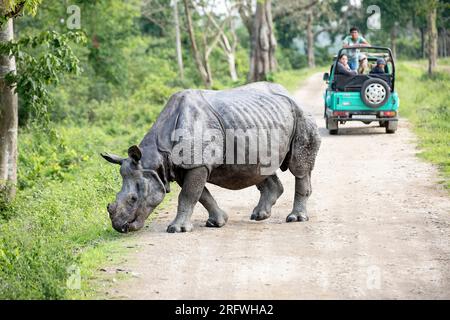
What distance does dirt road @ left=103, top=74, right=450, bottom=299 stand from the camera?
805 centimetres

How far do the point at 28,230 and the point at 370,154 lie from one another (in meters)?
8.12

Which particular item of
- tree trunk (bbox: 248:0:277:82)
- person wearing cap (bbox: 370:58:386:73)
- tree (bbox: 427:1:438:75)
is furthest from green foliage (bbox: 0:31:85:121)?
tree trunk (bbox: 248:0:277:82)

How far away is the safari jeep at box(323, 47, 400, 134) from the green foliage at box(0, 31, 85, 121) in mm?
8156

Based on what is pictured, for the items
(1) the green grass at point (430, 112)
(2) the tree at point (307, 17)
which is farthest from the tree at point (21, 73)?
(2) the tree at point (307, 17)

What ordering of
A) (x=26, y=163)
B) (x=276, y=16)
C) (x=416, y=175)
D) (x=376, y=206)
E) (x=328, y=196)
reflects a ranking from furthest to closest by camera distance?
(x=276, y=16)
(x=26, y=163)
(x=416, y=175)
(x=328, y=196)
(x=376, y=206)

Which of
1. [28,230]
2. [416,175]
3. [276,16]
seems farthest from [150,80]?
[28,230]

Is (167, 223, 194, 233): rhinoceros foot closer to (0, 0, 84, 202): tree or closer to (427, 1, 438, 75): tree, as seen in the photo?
(0, 0, 84, 202): tree

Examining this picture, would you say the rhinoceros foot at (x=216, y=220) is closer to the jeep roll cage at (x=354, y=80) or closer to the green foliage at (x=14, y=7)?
the green foliage at (x=14, y=7)

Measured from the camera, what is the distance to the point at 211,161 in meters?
10.4

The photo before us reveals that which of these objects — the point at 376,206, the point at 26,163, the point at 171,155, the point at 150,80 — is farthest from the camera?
the point at 150,80

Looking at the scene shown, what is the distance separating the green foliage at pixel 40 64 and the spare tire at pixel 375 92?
814 cm

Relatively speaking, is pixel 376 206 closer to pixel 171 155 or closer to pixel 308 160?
pixel 308 160

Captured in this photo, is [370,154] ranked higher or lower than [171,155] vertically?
lower

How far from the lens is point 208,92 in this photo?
35.9 ft
